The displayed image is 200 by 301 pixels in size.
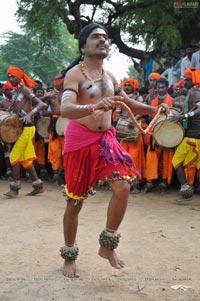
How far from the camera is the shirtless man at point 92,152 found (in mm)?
3756

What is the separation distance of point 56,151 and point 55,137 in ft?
0.83

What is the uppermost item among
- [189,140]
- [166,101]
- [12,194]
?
[166,101]

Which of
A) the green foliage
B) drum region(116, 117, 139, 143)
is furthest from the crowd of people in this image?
the green foliage

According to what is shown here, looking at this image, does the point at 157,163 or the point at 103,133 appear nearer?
the point at 103,133

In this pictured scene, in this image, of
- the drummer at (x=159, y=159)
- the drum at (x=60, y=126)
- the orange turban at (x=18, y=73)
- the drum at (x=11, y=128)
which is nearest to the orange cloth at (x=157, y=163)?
the drummer at (x=159, y=159)

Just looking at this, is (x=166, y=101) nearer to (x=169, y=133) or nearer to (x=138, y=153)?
(x=169, y=133)

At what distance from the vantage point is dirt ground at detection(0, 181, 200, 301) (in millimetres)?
3533

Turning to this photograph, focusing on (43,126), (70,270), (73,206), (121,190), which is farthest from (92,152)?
(43,126)

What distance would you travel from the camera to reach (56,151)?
28.8ft

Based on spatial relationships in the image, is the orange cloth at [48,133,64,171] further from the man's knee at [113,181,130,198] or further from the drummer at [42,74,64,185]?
the man's knee at [113,181,130,198]

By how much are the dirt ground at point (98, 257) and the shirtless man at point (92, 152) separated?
0.21m

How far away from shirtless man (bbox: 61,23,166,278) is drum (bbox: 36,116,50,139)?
5092 mm

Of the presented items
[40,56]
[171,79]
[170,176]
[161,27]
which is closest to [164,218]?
[170,176]

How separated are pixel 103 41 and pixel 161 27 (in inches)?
381
